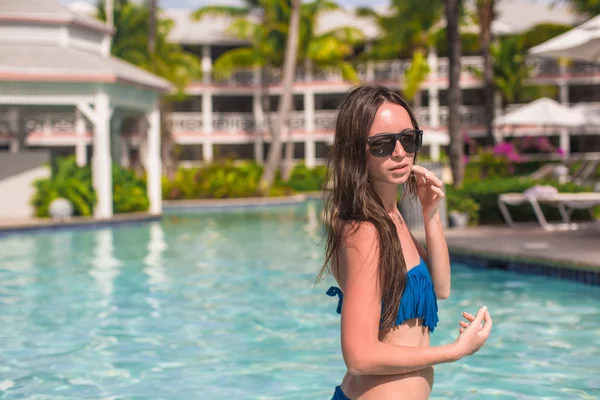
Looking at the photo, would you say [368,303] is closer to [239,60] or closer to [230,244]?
[230,244]

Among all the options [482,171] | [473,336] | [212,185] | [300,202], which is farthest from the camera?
[300,202]

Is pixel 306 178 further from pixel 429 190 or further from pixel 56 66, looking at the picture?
pixel 429 190

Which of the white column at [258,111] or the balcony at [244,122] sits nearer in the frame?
the balcony at [244,122]

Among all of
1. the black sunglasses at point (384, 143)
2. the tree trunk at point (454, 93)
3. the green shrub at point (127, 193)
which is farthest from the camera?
the green shrub at point (127, 193)

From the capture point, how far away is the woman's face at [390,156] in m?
2.62

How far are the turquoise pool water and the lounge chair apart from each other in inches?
112

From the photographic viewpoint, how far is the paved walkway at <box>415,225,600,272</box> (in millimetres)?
11287

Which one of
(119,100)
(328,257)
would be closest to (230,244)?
(119,100)

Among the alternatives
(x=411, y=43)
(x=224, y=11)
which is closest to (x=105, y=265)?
(x=224, y=11)

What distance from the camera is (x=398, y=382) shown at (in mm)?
2625

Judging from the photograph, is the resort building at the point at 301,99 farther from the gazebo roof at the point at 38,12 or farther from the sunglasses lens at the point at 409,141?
the sunglasses lens at the point at 409,141

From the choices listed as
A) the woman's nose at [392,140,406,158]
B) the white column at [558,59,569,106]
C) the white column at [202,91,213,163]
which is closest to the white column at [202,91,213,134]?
the white column at [202,91,213,163]

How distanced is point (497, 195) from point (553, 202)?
1321mm

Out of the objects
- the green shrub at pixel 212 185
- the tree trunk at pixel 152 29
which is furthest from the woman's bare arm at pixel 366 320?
the tree trunk at pixel 152 29
